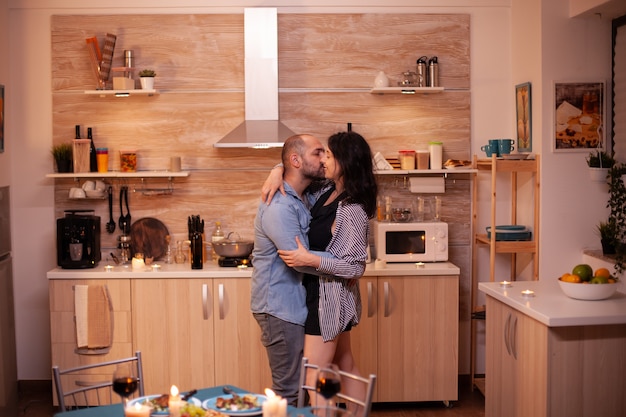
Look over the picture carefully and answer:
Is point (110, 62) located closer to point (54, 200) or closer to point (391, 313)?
point (54, 200)

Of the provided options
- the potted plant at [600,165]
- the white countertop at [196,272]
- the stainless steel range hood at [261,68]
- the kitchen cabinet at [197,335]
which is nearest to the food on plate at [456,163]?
the white countertop at [196,272]

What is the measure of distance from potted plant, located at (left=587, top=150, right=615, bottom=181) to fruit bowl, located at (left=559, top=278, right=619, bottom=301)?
1.33 m

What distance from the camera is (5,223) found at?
191 inches

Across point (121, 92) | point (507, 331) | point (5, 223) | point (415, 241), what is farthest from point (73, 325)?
point (507, 331)

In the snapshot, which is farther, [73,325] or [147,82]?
Result: [147,82]

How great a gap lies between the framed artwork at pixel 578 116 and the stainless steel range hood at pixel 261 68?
64.1 inches

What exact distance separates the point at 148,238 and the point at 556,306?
2.87 meters

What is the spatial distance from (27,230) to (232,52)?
1.79m

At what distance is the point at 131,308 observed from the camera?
4.84 meters

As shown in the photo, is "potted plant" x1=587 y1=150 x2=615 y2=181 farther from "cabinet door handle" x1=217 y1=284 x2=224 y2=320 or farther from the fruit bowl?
"cabinet door handle" x1=217 y1=284 x2=224 y2=320

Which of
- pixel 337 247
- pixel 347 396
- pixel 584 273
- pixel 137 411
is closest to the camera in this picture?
pixel 137 411

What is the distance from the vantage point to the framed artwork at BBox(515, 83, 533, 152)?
4957 millimetres

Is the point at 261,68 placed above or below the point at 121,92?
above

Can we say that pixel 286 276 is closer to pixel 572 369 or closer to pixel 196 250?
pixel 572 369
